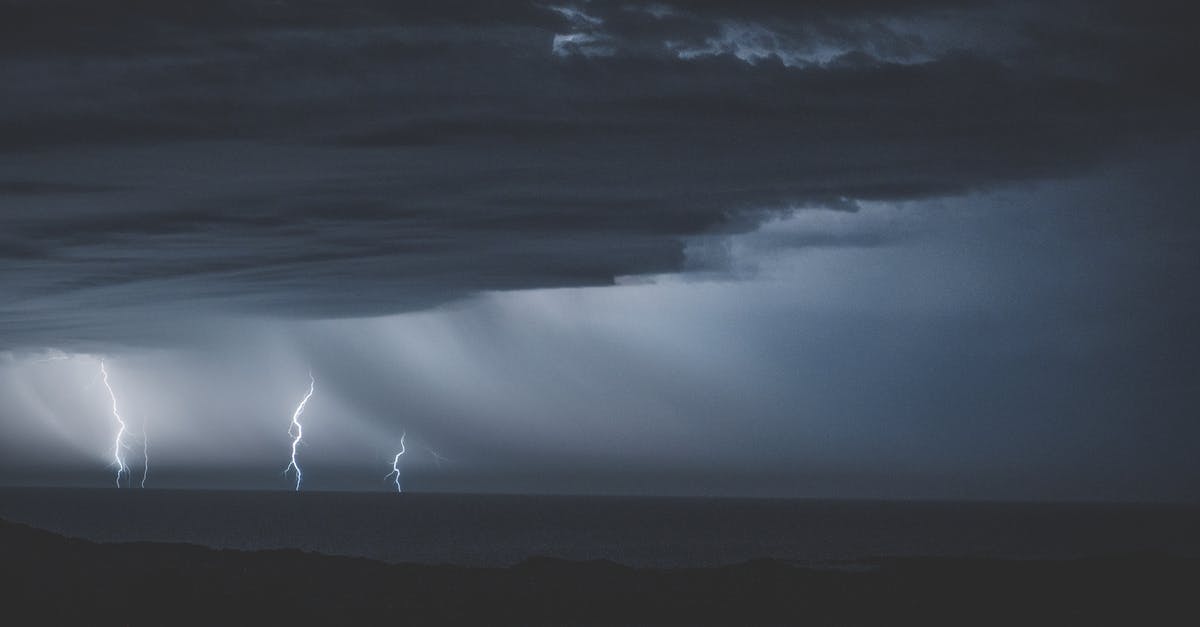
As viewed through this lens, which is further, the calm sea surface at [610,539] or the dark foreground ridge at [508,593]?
the calm sea surface at [610,539]

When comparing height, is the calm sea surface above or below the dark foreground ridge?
above

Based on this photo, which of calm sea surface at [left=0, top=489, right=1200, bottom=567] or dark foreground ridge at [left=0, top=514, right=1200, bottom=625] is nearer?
dark foreground ridge at [left=0, top=514, right=1200, bottom=625]

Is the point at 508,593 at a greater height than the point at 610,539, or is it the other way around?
the point at 610,539

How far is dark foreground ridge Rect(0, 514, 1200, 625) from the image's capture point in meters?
31.5

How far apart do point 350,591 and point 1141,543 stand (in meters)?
99.3

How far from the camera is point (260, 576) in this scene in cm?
3684

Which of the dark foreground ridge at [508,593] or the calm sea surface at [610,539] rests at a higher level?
the calm sea surface at [610,539]

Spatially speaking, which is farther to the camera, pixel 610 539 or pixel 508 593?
pixel 610 539

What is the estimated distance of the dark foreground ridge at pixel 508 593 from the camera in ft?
103

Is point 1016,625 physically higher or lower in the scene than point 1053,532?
lower

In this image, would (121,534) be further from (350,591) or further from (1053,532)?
(1053,532)

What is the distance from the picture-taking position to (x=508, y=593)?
35125 millimetres

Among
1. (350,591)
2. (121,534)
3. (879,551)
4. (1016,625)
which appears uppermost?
(121,534)

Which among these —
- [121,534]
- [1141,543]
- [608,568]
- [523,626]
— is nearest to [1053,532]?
[1141,543]
